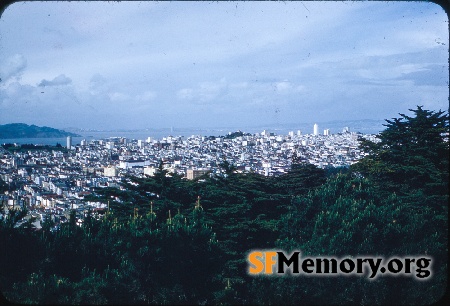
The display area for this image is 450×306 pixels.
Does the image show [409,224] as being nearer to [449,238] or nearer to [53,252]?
[449,238]

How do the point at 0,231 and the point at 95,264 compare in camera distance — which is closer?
the point at 0,231

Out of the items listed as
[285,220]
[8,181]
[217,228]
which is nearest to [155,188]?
[217,228]

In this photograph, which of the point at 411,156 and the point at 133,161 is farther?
the point at 411,156

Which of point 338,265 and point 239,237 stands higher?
point 338,265

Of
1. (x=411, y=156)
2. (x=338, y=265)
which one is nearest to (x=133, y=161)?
(x=338, y=265)

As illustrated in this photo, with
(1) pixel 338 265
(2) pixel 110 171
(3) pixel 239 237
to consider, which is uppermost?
(2) pixel 110 171

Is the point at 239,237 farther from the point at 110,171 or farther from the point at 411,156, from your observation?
the point at 411,156

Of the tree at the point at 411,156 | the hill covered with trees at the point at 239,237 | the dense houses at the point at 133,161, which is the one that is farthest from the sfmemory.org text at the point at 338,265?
the dense houses at the point at 133,161

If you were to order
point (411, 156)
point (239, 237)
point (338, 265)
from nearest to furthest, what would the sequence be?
point (338, 265) < point (239, 237) < point (411, 156)
